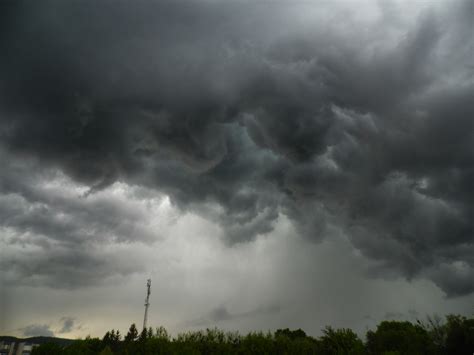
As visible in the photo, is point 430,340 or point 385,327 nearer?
point 430,340

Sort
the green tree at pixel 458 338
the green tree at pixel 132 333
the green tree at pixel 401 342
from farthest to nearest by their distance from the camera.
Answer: the green tree at pixel 132 333 < the green tree at pixel 401 342 < the green tree at pixel 458 338

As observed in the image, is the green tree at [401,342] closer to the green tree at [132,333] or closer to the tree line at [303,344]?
the tree line at [303,344]

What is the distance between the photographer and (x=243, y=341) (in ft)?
168

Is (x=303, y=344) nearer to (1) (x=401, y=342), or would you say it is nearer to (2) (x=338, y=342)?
(2) (x=338, y=342)

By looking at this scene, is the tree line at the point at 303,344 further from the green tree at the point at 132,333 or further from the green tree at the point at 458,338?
the green tree at the point at 132,333

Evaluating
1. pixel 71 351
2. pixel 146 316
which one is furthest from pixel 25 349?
pixel 71 351

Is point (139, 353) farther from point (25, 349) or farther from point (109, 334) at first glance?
point (109, 334)

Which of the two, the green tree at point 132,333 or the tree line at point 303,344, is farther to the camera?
the green tree at point 132,333

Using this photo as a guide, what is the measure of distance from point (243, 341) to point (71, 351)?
903 inches

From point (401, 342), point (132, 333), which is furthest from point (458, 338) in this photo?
point (132, 333)

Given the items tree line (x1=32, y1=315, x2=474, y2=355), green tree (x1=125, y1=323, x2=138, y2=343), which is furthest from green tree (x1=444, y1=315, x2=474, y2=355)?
green tree (x1=125, y1=323, x2=138, y2=343)

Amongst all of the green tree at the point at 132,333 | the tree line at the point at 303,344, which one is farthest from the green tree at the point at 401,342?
the green tree at the point at 132,333

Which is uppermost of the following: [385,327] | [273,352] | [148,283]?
[148,283]

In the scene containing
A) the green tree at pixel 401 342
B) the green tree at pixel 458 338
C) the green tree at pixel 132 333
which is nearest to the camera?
the green tree at pixel 458 338
